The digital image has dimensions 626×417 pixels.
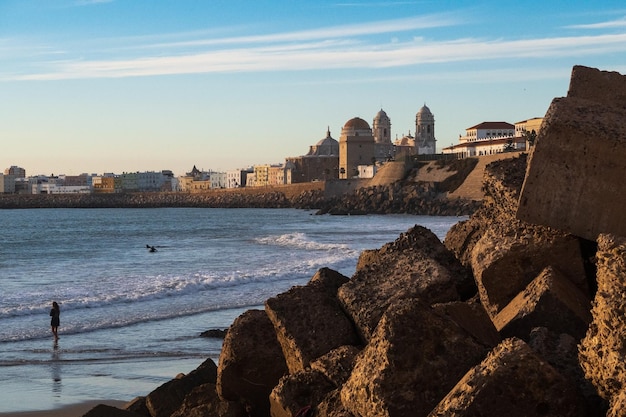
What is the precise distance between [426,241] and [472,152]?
118 meters

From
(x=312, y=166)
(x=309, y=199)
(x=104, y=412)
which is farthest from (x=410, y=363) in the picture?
(x=312, y=166)

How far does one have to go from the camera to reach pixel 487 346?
4992mm

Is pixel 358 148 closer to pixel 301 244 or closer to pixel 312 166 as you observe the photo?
pixel 312 166

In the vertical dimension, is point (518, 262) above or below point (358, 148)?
below

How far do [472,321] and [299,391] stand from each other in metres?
1.02

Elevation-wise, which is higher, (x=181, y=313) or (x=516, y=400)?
(x=516, y=400)

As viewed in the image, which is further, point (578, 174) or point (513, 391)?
point (578, 174)

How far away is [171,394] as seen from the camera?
697cm

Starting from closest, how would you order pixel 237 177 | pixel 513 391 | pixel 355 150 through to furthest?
pixel 513 391 → pixel 355 150 → pixel 237 177

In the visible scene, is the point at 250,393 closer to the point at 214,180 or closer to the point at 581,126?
the point at 581,126

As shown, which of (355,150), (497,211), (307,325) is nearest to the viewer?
(307,325)

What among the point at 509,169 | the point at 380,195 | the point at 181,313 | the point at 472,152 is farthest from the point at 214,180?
the point at 509,169

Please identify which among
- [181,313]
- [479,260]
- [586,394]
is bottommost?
[181,313]

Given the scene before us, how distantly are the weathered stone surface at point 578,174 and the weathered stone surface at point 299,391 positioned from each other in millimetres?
1473
